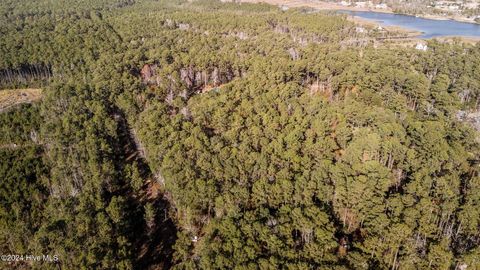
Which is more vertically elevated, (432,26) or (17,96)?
(432,26)

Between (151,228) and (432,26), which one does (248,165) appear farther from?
(432,26)

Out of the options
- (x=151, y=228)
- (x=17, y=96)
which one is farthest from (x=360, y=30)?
(x=17, y=96)

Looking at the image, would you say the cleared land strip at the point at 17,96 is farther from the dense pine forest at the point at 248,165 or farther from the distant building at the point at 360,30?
the distant building at the point at 360,30

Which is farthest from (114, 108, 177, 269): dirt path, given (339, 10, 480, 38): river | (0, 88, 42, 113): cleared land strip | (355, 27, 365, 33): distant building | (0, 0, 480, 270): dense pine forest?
(339, 10, 480, 38): river

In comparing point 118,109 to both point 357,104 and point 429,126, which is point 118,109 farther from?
point 429,126

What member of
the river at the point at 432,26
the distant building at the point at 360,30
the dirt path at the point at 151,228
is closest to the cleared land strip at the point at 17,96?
the dirt path at the point at 151,228

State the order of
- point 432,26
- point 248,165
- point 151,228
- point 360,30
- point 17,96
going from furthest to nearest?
point 432,26
point 360,30
point 17,96
point 151,228
point 248,165

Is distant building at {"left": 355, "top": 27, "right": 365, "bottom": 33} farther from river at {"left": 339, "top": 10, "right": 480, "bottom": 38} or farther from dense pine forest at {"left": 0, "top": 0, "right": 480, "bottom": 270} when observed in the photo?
dense pine forest at {"left": 0, "top": 0, "right": 480, "bottom": 270}
